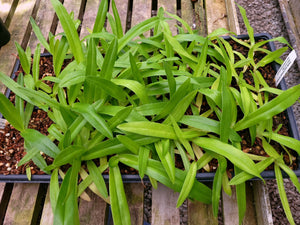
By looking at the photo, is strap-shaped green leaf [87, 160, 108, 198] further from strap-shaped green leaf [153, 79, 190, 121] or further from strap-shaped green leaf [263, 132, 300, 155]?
strap-shaped green leaf [263, 132, 300, 155]

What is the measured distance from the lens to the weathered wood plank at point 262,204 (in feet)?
2.75

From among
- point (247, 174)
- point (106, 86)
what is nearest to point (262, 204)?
point (247, 174)

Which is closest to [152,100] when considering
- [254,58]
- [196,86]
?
[196,86]

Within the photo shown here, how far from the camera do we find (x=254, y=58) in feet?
3.49

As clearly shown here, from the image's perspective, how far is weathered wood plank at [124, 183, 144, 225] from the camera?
90 cm

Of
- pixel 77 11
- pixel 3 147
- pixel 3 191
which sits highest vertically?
pixel 77 11

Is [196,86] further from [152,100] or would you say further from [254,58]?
[254,58]

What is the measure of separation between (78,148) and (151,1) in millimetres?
1077

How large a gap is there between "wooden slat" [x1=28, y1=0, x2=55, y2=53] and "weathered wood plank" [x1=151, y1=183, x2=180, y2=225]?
103 centimetres

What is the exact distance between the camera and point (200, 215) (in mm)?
885

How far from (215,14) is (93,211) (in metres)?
1.16

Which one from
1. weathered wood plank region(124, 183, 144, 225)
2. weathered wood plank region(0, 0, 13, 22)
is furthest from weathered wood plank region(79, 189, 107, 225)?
weathered wood plank region(0, 0, 13, 22)

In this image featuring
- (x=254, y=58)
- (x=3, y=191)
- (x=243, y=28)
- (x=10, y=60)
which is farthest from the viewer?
(x=243, y=28)

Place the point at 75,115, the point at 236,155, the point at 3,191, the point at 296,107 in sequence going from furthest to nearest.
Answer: the point at 296,107, the point at 3,191, the point at 75,115, the point at 236,155
